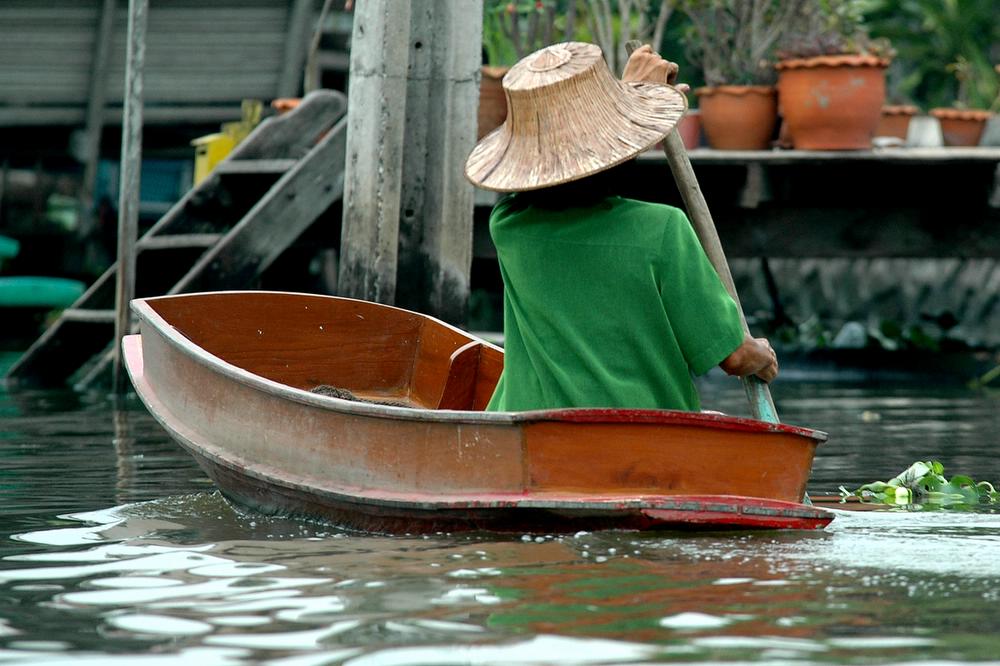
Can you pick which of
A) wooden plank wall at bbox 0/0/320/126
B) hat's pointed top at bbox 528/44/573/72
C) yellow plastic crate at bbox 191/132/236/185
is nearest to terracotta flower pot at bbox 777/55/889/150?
yellow plastic crate at bbox 191/132/236/185

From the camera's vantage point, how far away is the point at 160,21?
12.9 metres

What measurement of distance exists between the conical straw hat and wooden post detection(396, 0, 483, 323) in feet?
8.40

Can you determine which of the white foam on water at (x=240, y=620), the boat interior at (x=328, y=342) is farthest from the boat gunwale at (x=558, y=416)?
the boat interior at (x=328, y=342)

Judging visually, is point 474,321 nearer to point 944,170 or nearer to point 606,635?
point 944,170

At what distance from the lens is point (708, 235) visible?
4.90 meters

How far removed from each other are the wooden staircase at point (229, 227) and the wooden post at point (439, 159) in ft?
5.76

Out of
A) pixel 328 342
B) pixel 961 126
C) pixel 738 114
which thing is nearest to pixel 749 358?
pixel 328 342

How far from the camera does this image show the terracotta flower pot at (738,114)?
938 centimetres

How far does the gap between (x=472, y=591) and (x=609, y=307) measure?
104cm

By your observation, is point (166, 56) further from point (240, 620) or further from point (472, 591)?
point (240, 620)

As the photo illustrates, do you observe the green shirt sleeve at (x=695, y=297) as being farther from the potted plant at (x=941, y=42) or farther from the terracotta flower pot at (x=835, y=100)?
the potted plant at (x=941, y=42)

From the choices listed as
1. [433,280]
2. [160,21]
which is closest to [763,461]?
[433,280]

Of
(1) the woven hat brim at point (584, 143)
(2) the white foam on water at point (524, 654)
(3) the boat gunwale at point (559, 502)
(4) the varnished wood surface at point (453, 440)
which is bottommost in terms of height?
(2) the white foam on water at point (524, 654)

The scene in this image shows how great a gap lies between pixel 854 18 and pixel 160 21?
5.39 meters
